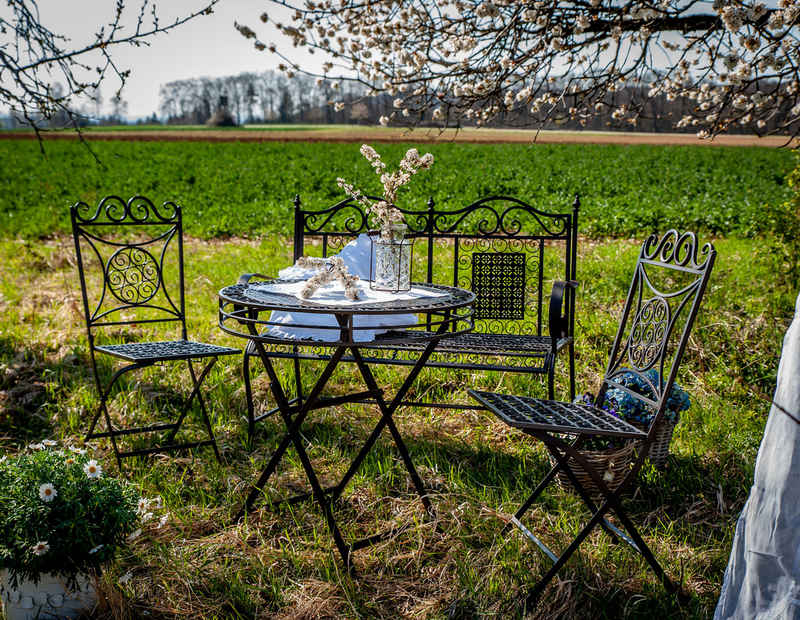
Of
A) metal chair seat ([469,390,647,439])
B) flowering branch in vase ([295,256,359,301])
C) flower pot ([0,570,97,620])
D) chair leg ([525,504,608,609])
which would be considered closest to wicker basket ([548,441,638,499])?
metal chair seat ([469,390,647,439])

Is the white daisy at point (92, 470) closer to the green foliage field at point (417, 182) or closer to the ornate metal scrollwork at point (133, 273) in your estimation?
the ornate metal scrollwork at point (133, 273)

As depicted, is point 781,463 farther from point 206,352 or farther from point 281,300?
point 206,352

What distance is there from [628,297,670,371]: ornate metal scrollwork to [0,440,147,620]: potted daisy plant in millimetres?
2063

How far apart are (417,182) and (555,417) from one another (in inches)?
584

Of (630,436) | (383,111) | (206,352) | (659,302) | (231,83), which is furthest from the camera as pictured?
(231,83)

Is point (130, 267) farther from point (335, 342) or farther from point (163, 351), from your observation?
point (335, 342)

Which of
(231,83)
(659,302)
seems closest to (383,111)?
(659,302)

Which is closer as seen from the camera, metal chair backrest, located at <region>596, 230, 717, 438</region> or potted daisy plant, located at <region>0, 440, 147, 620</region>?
potted daisy plant, located at <region>0, 440, 147, 620</region>

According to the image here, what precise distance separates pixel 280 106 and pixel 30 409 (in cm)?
7147

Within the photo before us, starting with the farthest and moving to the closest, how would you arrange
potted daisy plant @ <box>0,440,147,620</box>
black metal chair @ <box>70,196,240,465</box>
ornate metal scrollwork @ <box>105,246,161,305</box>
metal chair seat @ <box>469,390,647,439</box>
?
ornate metal scrollwork @ <box>105,246,161,305</box> < black metal chair @ <box>70,196,240,465</box> < metal chair seat @ <box>469,390,647,439</box> < potted daisy plant @ <box>0,440,147,620</box>

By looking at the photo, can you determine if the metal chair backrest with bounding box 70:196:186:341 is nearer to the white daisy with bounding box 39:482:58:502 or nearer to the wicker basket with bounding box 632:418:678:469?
the white daisy with bounding box 39:482:58:502

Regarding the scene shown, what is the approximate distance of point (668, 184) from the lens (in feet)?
62.6

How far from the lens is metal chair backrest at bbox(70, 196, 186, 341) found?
383 cm

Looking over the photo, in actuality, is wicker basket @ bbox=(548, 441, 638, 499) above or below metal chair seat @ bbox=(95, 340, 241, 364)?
below
